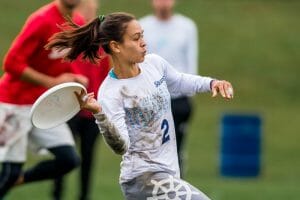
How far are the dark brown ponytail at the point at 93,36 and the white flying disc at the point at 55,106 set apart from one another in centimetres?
50

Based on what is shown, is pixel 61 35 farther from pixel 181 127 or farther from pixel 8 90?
pixel 181 127

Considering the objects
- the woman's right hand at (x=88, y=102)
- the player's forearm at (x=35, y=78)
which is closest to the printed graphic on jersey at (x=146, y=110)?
the woman's right hand at (x=88, y=102)

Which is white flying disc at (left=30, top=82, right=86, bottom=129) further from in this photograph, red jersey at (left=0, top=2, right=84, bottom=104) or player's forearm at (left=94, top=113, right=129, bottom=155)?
red jersey at (left=0, top=2, right=84, bottom=104)

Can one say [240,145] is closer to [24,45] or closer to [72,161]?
[72,161]

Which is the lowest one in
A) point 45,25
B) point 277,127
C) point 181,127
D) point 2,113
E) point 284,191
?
point 277,127

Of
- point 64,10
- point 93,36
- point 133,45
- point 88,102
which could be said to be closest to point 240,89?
point 64,10

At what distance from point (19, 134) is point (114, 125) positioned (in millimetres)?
3098

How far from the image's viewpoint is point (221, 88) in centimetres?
649

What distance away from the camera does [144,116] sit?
6.52 meters

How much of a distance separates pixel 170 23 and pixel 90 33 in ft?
17.4

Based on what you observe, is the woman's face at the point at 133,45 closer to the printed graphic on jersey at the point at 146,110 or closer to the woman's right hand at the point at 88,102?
the printed graphic on jersey at the point at 146,110

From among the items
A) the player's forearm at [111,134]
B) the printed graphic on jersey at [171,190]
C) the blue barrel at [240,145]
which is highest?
the player's forearm at [111,134]

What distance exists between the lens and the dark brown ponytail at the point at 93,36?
21.6 ft

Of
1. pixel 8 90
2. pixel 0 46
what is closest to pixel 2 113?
pixel 8 90
